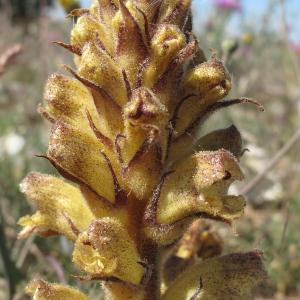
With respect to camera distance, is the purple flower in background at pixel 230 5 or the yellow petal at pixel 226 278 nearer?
the yellow petal at pixel 226 278

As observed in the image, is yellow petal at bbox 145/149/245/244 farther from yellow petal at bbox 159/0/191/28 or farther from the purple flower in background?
the purple flower in background

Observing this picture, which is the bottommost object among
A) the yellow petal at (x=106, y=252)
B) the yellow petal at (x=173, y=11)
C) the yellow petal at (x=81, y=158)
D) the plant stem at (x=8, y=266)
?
the plant stem at (x=8, y=266)

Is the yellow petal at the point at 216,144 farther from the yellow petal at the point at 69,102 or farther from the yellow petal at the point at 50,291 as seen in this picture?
the yellow petal at the point at 50,291

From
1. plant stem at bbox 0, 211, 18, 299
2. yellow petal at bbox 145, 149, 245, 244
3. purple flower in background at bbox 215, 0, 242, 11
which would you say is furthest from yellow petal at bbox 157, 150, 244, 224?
purple flower in background at bbox 215, 0, 242, 11

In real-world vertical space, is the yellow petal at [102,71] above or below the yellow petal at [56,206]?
above

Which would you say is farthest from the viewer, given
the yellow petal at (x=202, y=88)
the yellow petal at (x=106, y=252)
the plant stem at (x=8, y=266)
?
the plant stem at (x=8, y=266)

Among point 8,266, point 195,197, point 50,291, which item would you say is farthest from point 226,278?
point 8,266

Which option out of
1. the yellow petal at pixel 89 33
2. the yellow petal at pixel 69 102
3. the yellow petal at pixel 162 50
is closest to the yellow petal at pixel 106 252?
the yellow petal at pixel 69 102

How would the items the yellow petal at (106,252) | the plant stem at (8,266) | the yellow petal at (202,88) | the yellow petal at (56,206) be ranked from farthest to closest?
the plant stem at (8,266)
the yellow petal at (56,206)
the yellow petal at (202,88)
the yellow petal at (106,252)
